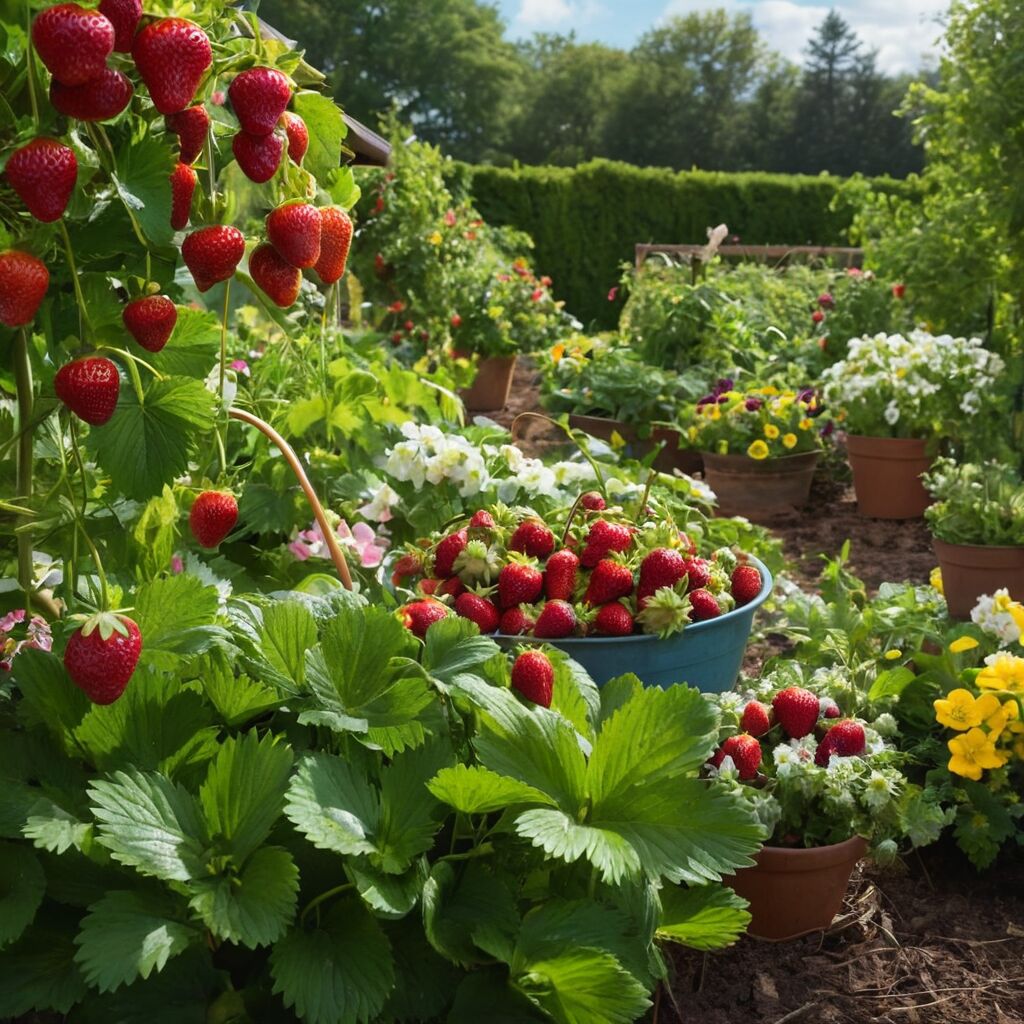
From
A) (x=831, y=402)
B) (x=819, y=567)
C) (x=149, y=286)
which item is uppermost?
(x=149, y=286)

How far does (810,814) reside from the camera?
196 cm

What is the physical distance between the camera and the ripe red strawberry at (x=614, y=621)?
194cm

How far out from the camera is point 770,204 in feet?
52.1

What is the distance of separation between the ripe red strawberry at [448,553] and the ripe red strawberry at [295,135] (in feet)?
2.96

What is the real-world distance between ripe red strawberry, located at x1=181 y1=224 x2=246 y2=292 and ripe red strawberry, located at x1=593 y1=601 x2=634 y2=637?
98 cm

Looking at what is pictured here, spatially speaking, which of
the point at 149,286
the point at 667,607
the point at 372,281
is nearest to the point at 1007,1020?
the point at 667,607

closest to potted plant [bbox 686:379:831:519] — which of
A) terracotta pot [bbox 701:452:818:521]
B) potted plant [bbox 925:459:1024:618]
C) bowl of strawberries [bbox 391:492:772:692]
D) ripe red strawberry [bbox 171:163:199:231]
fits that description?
terracotta pot [bbox 701:452:818:521]

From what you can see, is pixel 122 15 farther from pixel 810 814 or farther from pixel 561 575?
pixel 810 814

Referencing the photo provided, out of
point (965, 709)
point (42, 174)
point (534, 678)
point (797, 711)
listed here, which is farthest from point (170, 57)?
point (965, 709)

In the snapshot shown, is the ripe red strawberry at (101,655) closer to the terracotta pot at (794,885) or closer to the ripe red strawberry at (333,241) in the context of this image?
the ripe red strawberry at (333,241)

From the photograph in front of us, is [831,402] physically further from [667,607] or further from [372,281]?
[372,281]

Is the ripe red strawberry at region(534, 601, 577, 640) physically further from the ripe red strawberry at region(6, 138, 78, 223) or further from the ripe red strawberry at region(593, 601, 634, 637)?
the ripe red strawberry at region(6, 138, 78, 223)

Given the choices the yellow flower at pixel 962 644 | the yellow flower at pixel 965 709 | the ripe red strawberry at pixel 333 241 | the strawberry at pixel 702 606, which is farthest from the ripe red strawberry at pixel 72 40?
the yellow flower at pixel 962 644

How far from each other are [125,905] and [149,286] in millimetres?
665
